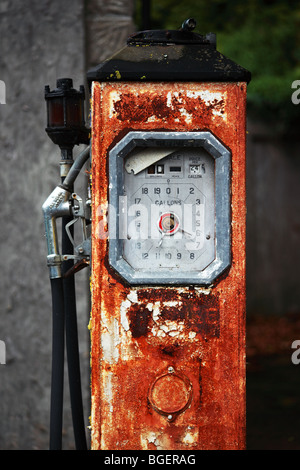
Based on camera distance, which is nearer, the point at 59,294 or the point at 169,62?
the point at 169,62

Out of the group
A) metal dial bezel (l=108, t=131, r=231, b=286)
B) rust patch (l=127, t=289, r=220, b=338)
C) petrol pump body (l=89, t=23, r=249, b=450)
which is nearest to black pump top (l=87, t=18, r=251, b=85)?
petrol pump body (l=89, t=23, r=249, b=450)

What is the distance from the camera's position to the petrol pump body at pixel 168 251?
7.20ft

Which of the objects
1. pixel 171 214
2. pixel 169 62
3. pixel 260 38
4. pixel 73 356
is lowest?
pixel 73 356

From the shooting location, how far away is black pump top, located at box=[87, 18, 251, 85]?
2.19 metres

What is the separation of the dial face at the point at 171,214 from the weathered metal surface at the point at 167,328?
75 millimetres

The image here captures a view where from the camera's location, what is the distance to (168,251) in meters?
2.23

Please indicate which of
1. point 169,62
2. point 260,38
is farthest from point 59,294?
point 260,38

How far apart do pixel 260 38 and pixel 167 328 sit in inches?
241

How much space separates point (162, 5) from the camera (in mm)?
8141

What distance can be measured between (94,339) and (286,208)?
615 centimetres

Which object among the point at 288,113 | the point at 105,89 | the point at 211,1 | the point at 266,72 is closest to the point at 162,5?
the point at 211,1

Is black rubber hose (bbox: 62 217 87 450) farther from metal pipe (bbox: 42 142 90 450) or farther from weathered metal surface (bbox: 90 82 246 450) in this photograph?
weathered metal surface (bbox: 90 82 246 450)

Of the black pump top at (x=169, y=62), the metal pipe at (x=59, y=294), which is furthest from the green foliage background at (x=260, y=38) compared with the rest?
the metal pipe at (x=59, y=294)

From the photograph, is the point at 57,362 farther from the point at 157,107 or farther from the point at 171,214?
the point at 157,107
